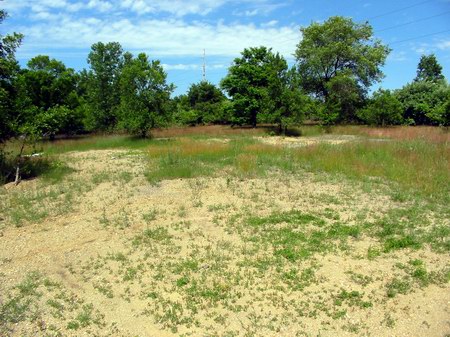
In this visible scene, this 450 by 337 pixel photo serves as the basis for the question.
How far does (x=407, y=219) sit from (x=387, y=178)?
11.9 ft

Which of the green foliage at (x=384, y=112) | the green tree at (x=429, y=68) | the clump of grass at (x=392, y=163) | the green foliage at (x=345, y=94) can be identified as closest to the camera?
the clump of grass at (x=392, y=163)

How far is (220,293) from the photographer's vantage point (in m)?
5.24

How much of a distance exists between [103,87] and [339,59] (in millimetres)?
22386

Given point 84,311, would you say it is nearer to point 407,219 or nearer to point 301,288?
point 301,288

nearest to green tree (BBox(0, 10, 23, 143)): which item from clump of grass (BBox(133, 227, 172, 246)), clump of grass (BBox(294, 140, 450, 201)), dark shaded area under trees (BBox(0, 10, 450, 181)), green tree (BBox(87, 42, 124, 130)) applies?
dark shaded area under trees (BBox(0, 10, 450, 181))

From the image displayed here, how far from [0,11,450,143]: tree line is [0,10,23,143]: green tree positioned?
7 centimetres

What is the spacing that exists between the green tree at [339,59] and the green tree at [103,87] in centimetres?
1721

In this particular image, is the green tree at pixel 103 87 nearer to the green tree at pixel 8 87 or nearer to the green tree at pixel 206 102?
the green tree at pixel 206 102

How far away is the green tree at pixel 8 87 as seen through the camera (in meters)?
11.9

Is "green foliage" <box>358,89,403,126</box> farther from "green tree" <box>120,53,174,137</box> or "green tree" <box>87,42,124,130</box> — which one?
"green tree" <box>87,42,124,130</box>

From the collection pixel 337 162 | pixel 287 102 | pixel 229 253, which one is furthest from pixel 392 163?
pixel 287 102

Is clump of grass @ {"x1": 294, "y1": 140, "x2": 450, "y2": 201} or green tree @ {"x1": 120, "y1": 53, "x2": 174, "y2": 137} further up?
green tree @ {"x1": 120, "y1": 53, "x2": 174, "y2": 137}

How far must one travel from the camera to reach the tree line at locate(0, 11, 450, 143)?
24672 millimetres

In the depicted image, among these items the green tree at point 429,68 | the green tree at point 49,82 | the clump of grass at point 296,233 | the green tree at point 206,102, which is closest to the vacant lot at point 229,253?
the clump of grass at point 296,233
